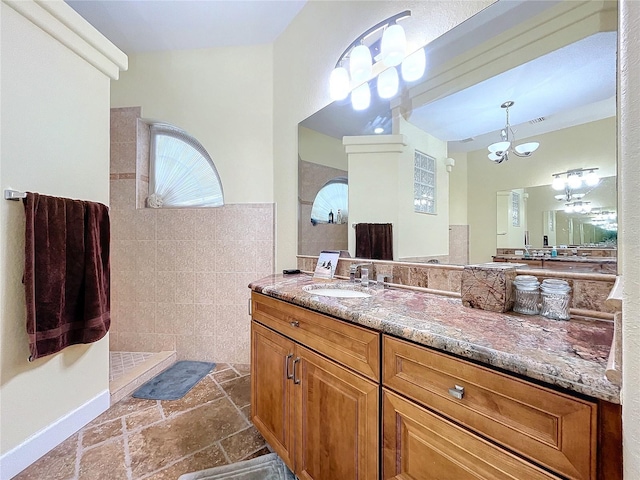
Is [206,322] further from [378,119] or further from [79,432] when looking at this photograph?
[378,119]

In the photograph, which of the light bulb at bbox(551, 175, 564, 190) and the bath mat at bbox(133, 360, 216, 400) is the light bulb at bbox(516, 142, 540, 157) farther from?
the bath mat at bbox(133, 360, 216, 400)

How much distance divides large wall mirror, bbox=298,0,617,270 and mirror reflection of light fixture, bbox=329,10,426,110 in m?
0.06

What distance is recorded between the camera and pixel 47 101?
1.49 metres

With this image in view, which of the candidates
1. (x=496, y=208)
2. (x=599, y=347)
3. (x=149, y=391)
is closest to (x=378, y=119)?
(x=496, y=208)

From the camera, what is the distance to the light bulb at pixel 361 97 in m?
1.71

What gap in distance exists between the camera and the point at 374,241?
1708 millimetres

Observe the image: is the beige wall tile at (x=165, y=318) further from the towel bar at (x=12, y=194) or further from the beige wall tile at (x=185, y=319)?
the towel bar at (x=12, y=194)

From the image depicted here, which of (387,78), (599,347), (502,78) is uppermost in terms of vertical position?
(387,78)

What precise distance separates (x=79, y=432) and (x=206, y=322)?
106cm

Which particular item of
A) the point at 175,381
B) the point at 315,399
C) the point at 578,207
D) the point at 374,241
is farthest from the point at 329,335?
the point at 175,381

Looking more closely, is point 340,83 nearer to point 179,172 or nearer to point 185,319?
point 179,172

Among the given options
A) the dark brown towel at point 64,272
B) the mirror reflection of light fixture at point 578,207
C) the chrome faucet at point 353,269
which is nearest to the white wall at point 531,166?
the mirror reflection of light fixture at point 578,207

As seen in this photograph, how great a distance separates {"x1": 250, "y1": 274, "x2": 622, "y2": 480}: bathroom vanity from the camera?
53cm

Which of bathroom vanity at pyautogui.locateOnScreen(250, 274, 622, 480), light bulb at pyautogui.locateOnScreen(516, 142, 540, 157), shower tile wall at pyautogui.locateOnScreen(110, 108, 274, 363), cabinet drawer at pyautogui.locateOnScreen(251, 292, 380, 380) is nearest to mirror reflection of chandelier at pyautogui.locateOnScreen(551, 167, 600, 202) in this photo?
light bulb at pyautogui.locateOnScreen(516, 142, 540, 157)
